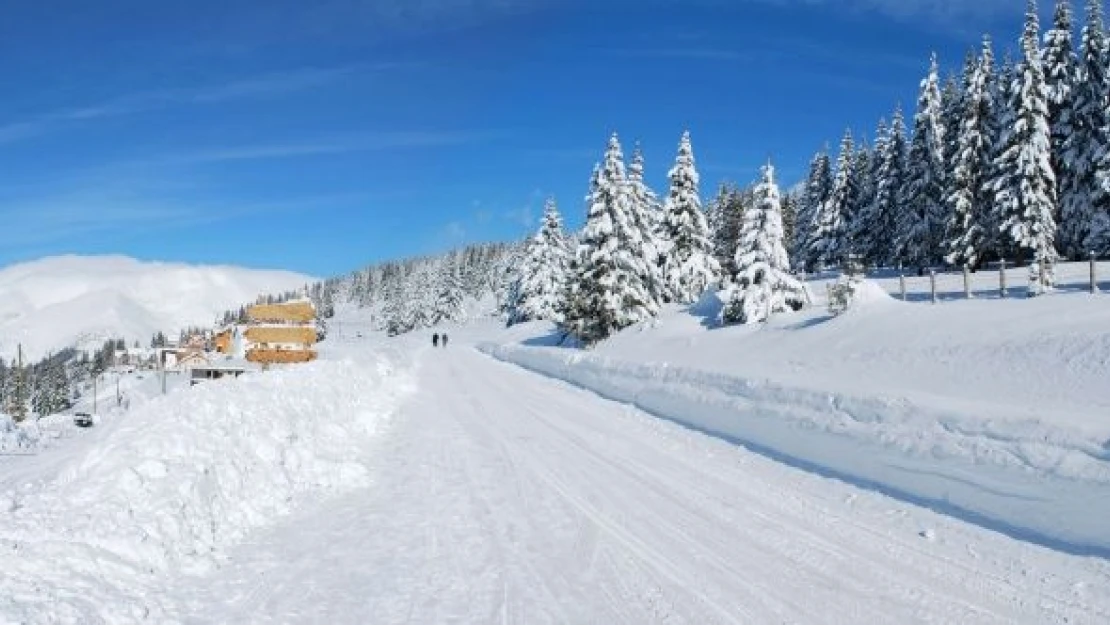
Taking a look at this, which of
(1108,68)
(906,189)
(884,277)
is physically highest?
(1108,68)

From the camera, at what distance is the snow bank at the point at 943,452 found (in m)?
8.80

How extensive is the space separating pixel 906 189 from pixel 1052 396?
45.0 m

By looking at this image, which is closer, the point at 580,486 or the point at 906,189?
the point at 580,486

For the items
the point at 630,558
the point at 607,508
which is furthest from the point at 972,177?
the point at 630,558

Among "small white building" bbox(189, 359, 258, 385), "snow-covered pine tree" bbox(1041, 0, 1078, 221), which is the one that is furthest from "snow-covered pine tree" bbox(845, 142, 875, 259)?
"small white building" bbox(189, 359, 258, 385)

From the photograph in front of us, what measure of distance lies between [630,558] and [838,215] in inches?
2488

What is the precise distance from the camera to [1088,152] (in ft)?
141

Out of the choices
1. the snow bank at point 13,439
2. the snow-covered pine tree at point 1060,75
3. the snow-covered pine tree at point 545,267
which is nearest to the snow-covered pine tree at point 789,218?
the snow-covered pine tree at point 545,267

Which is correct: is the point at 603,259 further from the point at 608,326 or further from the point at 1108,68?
the point at 1108,68

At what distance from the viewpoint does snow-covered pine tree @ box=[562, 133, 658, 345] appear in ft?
153

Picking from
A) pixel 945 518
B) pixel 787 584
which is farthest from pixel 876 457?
pixel 787 584

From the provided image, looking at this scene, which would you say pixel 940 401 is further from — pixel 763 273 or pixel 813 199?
pixel 813 199

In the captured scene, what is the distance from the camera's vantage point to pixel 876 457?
478 inches

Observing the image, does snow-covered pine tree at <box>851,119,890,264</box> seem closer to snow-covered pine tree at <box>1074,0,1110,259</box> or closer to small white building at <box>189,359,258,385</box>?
snow-covered pine tree at <box>1074,0,1110,259</box>
